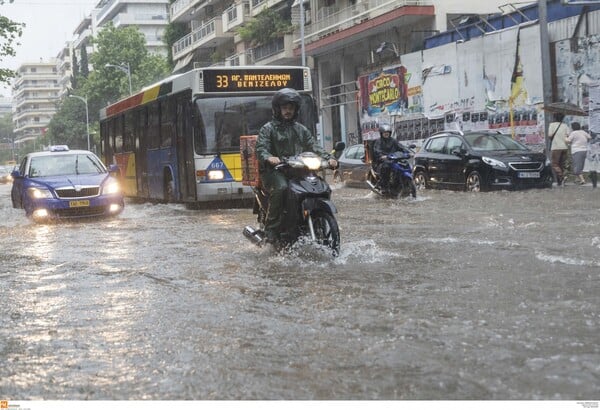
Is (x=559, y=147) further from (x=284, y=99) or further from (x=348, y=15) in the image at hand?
(x=348, y=15)

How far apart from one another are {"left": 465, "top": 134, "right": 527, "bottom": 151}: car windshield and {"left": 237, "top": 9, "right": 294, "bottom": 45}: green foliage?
25.0 m

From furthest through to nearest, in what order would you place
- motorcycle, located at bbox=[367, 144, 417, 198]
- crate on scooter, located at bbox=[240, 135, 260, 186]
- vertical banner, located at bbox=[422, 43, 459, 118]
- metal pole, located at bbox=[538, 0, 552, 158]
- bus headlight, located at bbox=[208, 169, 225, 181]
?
vertical banner, located at bbox=[422, 43, 459, 118] → metal pole, located at bbox=[538, 0, 552, 158] → motorcycle, located at bbox=[367, 144, 417, 198] → bus headlight, located at bbox=[208, 169, 225, 181] → crate on scooter, located at bbox=[240, 135, 260, 186]

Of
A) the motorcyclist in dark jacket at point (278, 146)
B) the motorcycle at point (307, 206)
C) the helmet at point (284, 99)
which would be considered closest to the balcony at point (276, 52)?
the motorcyclist in dark jacket at point (278, 146)

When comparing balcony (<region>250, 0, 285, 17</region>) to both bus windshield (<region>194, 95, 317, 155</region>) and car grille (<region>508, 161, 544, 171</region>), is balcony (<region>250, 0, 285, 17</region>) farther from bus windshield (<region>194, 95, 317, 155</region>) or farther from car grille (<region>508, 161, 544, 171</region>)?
bus windshield (<region>194, 95, 317, 155</region>)

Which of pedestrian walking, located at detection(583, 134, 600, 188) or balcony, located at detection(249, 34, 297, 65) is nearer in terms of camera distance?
pedestrian walking, located at detection(583, 134, 600, 188)

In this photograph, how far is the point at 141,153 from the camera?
65.9 feet

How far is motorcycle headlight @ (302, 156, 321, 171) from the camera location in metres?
8.23

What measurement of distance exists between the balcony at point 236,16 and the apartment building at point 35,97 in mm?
118338

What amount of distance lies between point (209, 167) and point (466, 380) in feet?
41.1

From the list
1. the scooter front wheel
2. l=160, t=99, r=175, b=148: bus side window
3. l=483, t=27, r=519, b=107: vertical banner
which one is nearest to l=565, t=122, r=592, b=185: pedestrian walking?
l=483, t=27, r=519, b=107: vertical banner

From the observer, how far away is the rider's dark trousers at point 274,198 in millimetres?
8539

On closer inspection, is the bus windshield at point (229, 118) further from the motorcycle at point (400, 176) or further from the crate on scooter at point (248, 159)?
the crate on scooter at point (248, 159)

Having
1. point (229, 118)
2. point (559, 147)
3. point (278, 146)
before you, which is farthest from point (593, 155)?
point (278, 146)

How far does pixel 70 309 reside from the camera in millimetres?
6328
